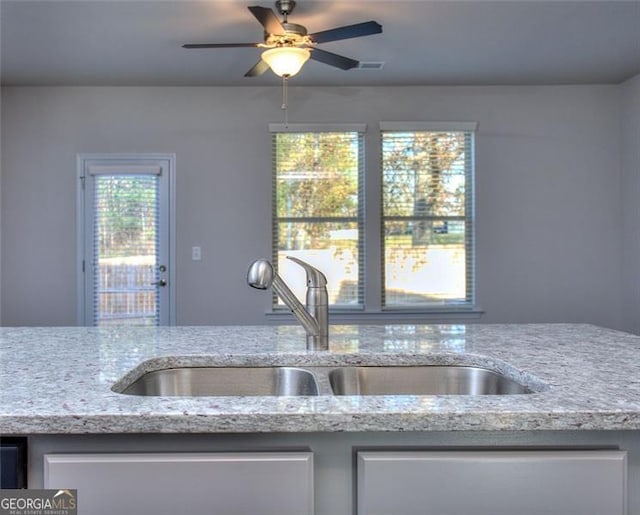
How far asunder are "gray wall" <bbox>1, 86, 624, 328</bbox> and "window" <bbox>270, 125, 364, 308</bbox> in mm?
131

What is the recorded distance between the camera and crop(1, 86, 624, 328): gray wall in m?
4.24

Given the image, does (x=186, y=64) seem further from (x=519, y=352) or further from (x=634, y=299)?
(x=634, y=299)

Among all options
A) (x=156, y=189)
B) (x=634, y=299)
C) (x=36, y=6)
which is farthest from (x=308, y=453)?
(x=634, y=299)

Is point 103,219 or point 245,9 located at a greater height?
point 245,9

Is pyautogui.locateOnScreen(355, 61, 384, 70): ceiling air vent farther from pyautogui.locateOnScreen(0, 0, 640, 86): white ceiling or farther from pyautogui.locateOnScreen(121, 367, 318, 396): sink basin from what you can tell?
pyautogui.locateOnScreen(121, 367, 318, 396): sink basin

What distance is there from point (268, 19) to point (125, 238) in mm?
2564

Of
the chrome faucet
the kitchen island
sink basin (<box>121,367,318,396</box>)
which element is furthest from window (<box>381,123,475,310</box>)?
the kitchen island

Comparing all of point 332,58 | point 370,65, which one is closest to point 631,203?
point 370,65

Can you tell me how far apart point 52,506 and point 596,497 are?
34.8 inches

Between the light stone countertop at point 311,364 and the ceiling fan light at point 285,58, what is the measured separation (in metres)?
1.69

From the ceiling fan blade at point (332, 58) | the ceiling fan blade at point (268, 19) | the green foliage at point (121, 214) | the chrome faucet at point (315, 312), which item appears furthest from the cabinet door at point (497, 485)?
the green foliage at point (121, 214)

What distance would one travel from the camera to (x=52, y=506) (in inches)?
30.3

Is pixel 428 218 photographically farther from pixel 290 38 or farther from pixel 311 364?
pixel 311 364

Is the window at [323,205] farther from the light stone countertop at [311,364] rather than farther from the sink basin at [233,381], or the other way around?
the sink basin at [233,381]
